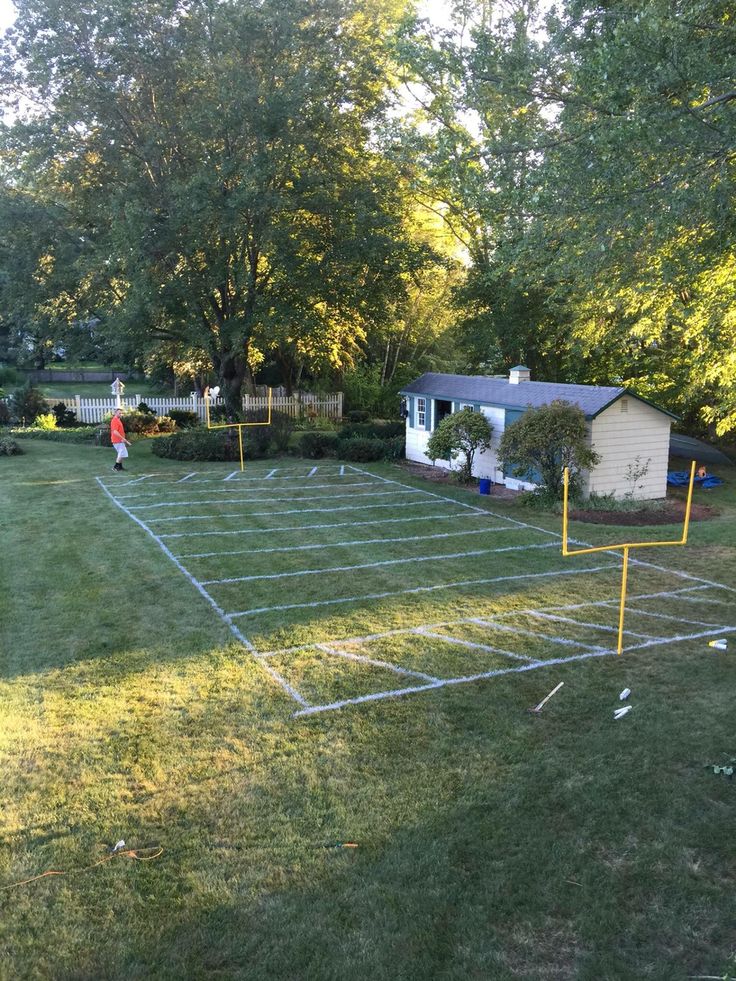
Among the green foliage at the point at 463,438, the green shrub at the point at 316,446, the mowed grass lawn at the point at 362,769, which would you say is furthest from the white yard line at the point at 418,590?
the green shrub at the point at 316,446

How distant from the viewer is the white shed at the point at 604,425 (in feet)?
51.3

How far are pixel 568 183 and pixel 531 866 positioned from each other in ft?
27.7

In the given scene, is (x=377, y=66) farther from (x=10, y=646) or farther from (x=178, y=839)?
(x=178, y=839)

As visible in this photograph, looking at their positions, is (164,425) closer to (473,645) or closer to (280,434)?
(280,434)

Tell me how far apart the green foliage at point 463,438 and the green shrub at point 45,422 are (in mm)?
15609

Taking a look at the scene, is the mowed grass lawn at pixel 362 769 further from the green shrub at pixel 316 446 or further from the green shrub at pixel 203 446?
the green shrub at pixel 316 446

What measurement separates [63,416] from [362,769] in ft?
85.9

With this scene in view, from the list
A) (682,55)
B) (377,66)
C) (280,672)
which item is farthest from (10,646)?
(377,66)

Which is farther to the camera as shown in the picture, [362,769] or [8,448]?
[8,448]

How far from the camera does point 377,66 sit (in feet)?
76.0

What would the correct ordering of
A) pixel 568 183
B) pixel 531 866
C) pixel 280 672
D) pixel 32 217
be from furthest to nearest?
pixel 32 217, pixel 568 183, pixel 280 672, pixel 531 866

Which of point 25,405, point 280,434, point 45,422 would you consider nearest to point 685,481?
point 280,434

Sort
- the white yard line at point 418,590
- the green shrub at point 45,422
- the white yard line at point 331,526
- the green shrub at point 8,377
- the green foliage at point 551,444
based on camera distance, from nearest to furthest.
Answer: the white yard line at point 418,590 → the white yard line at point 331,526 → the green foliage at point 551,444 → the green shrub at point 45,422 → the green shrub at point 8,377

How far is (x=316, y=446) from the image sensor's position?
2242 centimetres
